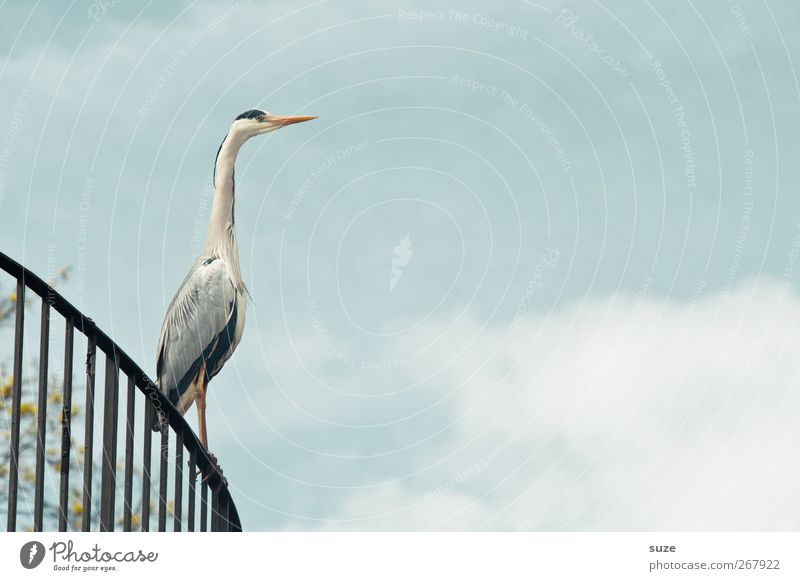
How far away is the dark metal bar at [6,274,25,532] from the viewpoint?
617 cm

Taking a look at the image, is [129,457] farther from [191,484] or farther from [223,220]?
[223,220]

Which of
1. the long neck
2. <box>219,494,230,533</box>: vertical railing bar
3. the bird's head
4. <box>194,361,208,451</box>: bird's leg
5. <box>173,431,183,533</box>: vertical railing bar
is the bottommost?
<box>219,494,230,533</box>: vertical railing bar

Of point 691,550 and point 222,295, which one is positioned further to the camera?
point 222,295

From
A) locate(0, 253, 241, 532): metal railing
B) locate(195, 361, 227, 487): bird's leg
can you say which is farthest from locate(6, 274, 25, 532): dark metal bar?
locate(195, 361, 227, 487): bird's leg

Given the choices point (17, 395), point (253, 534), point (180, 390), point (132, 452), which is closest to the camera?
point (17, 395)

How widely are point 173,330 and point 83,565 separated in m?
3.99

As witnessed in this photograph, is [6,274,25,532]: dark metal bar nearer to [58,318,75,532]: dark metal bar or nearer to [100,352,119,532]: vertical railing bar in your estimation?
[58,318,75,532]: dark metal bar

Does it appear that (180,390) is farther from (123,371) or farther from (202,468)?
(123,371)

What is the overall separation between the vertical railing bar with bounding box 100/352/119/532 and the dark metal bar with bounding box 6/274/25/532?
668 millimetres

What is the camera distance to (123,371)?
7.59 m

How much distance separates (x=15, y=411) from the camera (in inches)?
253

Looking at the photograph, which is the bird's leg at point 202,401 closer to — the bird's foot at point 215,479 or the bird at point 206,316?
the bird at point 206,316

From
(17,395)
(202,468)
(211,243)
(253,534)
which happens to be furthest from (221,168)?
(17,395)

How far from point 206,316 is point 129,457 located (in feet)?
13.5
